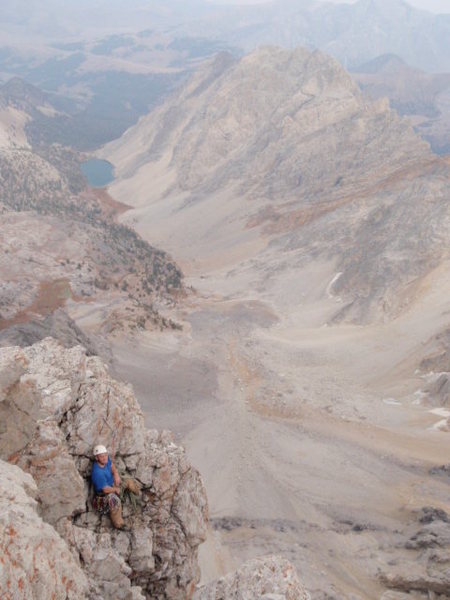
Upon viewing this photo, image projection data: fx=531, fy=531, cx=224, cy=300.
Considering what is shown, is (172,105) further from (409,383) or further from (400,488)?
(400,488)

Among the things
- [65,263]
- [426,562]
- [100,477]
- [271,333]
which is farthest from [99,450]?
[65,263]

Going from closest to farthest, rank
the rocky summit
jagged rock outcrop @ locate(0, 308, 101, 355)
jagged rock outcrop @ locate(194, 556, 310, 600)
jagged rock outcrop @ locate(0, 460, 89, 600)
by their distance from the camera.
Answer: jagged rock outcrop @ locate(0, 460, 89, 600)
jagged rock outcrop @ locate(194, 556, 310, 600)
jagged rock outcrop @ locate(0, 308, 101, 355)
the rocky summit

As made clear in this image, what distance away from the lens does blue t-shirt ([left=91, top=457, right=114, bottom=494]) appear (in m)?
9.29

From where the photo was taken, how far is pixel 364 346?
3259cm

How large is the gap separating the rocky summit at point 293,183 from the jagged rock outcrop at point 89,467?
28.0 metres

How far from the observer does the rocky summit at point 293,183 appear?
44.2 metres

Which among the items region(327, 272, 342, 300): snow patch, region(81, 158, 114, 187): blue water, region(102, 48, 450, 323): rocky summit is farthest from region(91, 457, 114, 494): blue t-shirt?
region(81, 158, 114, 187): blue water

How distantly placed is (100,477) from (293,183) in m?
68.2

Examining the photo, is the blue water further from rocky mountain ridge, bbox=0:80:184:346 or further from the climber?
the climber

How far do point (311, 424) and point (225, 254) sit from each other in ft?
133

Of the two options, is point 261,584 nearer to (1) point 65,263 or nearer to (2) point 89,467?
(2) point 89,467

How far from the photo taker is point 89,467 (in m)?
9.61

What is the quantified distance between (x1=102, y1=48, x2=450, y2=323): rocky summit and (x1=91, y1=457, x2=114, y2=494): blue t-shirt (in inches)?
1175

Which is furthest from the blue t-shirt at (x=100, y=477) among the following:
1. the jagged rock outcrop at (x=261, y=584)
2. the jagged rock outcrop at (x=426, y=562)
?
the jagged rock outcrop at (x=426, y=562)
